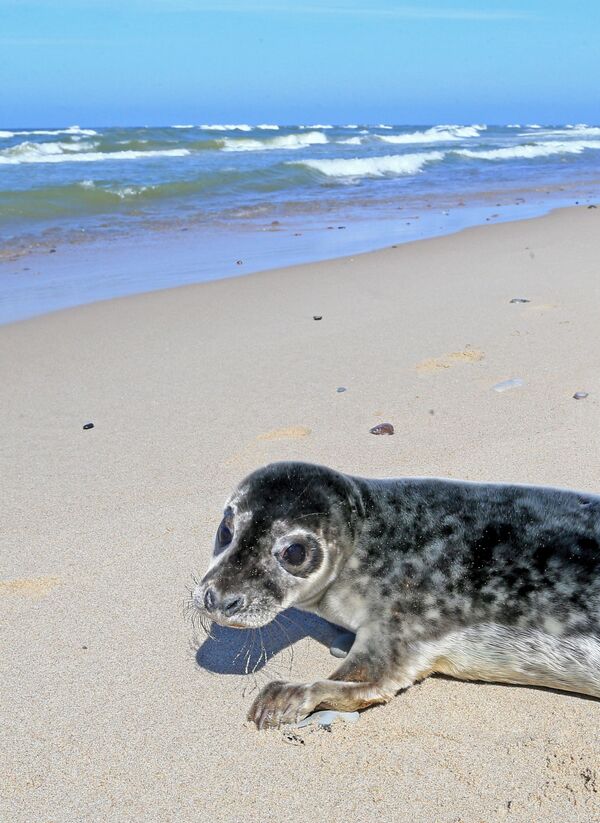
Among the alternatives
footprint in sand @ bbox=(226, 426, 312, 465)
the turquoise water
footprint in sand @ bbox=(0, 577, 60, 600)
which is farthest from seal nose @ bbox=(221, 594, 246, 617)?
the turquoise water

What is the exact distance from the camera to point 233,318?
8.01 metres

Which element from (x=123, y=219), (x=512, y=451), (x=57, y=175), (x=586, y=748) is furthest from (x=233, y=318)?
(x=57, y=175)

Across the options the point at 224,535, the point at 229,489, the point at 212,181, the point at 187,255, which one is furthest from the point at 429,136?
the point at 224,535

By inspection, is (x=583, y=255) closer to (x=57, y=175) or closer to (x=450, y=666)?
(x=450, y=666)

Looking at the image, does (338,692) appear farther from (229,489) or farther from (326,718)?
(229,489)

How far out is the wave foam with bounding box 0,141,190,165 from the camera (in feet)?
103

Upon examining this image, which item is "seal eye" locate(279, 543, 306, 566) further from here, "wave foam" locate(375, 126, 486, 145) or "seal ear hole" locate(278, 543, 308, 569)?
"wave foam" locate(375, 126, 486, 145)

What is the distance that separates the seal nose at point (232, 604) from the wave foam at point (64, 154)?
95.0ft

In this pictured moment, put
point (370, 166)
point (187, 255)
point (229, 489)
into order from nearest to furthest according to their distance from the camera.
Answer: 1. point (229, 489)
2. point (187, 255)
3. point (370, 166)

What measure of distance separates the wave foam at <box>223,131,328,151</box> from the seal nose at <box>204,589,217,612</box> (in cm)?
3792

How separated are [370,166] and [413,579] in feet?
84.8

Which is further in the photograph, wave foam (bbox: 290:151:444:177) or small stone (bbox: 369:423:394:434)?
wave foam (bbox: 290:151:444:177)

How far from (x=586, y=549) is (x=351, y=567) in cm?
76

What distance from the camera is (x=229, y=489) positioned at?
4.49 metres
